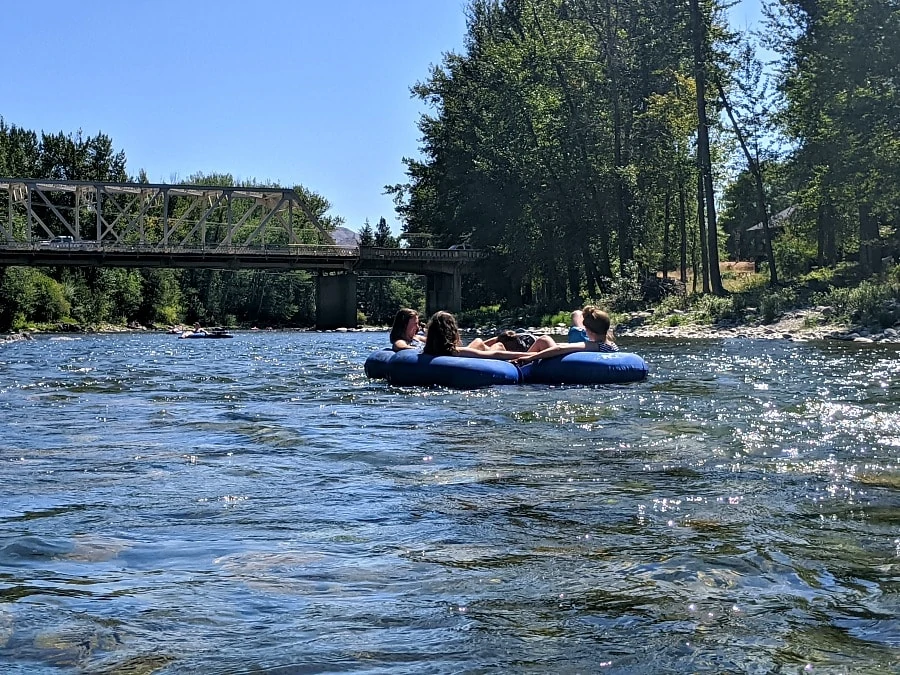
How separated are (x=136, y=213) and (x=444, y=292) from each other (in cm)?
2730

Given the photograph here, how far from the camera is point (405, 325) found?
17.1 m

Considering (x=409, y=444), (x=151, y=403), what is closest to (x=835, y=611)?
(x=409, y=444)

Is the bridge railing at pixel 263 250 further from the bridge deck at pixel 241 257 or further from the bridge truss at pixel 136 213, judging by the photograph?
the bridge truss at pixel 136 213

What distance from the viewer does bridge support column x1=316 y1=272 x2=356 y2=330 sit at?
6738 centimetres

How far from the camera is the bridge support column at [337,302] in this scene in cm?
6738

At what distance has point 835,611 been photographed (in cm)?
434

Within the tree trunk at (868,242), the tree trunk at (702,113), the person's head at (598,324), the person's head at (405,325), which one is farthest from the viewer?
the tree trunk at (702,113)

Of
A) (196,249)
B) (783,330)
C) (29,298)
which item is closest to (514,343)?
(783,330)

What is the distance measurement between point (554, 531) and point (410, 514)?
0.98 m

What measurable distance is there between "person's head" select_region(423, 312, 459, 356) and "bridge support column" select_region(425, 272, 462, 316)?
164 feet

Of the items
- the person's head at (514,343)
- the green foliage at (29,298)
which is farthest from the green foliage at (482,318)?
the person's head at (514,343)

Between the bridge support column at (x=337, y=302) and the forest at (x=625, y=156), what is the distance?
7.70 meters

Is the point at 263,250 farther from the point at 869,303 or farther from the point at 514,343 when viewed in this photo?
the point at 514,343

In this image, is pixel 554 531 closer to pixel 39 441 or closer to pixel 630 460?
pixel 630 460
